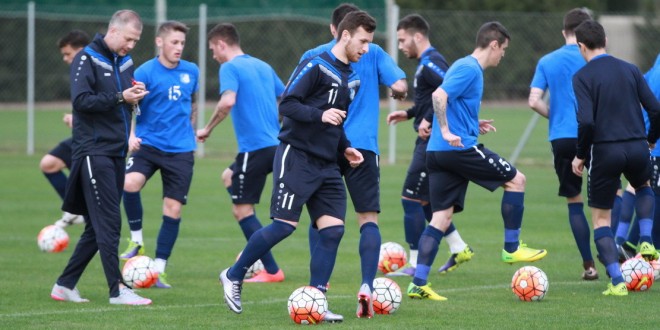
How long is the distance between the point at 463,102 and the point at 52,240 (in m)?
5.19

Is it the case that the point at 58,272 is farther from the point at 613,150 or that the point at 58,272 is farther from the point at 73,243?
the point at 613,150

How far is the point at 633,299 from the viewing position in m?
8.63

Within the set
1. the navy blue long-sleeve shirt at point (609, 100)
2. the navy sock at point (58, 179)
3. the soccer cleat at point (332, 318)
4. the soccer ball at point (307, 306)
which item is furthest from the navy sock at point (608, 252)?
the navy sock at point (58, 179)

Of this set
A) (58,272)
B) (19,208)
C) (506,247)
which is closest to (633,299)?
(506,247)

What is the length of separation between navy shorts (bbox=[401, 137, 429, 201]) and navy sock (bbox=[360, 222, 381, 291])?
2.21 m

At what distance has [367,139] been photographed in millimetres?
8945

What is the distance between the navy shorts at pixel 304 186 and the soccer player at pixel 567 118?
2.77 m

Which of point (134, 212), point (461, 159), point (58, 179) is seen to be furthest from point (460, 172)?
point (58, 179)

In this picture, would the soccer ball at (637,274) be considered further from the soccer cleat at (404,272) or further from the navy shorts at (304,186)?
the navy shorts at (304,186)

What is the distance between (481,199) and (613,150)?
8.45m

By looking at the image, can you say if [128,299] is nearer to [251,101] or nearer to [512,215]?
[251,101]

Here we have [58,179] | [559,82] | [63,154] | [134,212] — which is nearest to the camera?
[559,82]

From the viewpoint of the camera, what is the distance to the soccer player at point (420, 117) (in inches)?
404

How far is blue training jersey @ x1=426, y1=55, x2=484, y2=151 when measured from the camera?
8789 millimetres
